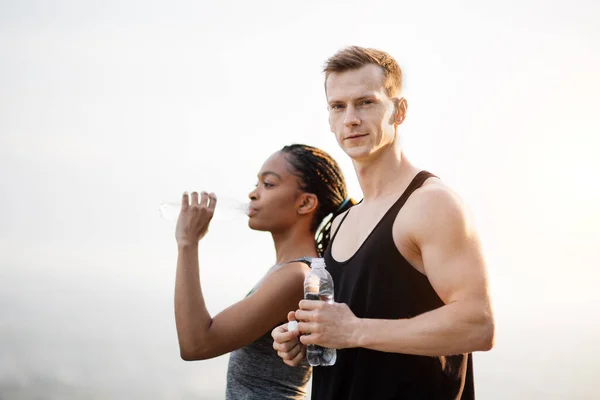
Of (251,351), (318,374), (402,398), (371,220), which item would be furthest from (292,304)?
(402,398)

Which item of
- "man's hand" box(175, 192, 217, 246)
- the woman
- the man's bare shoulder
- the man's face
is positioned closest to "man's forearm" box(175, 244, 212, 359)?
the woman

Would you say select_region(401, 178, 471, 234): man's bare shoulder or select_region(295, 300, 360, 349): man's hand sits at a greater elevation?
select_region(401, 178, 471, 234): man's bare shoulder

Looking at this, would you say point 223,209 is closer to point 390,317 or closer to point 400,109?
point 400,109

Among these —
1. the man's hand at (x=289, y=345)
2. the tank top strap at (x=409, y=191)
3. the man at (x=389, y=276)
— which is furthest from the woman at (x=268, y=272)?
the tank top strap at (x=409, y=191)

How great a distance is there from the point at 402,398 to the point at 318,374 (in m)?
0.55

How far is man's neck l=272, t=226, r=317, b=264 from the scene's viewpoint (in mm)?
4238

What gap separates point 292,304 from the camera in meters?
3.98

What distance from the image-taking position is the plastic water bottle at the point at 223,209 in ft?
14.8

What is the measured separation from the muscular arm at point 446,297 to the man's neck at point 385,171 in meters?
0.45

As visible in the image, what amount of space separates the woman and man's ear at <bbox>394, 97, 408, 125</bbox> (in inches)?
40.9

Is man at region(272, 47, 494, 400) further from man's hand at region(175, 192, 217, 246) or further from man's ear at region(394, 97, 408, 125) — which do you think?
man's hand at region(175, 192, 217, 246)

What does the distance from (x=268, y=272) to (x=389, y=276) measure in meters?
1.42

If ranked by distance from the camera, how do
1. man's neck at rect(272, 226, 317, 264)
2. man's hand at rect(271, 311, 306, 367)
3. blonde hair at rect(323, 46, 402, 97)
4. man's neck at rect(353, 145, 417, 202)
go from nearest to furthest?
1. man's hand at rect(271, 311, 306, 367)
2. man's neck at rect(353, 145, 417, 202)
3. blonde hair at rect(323, 46, 402, 97)
4. man's neck at rect(272, 226, 317, 264)

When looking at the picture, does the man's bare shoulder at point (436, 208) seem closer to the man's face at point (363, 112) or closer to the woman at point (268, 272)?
the man's face at point (363, 112)
